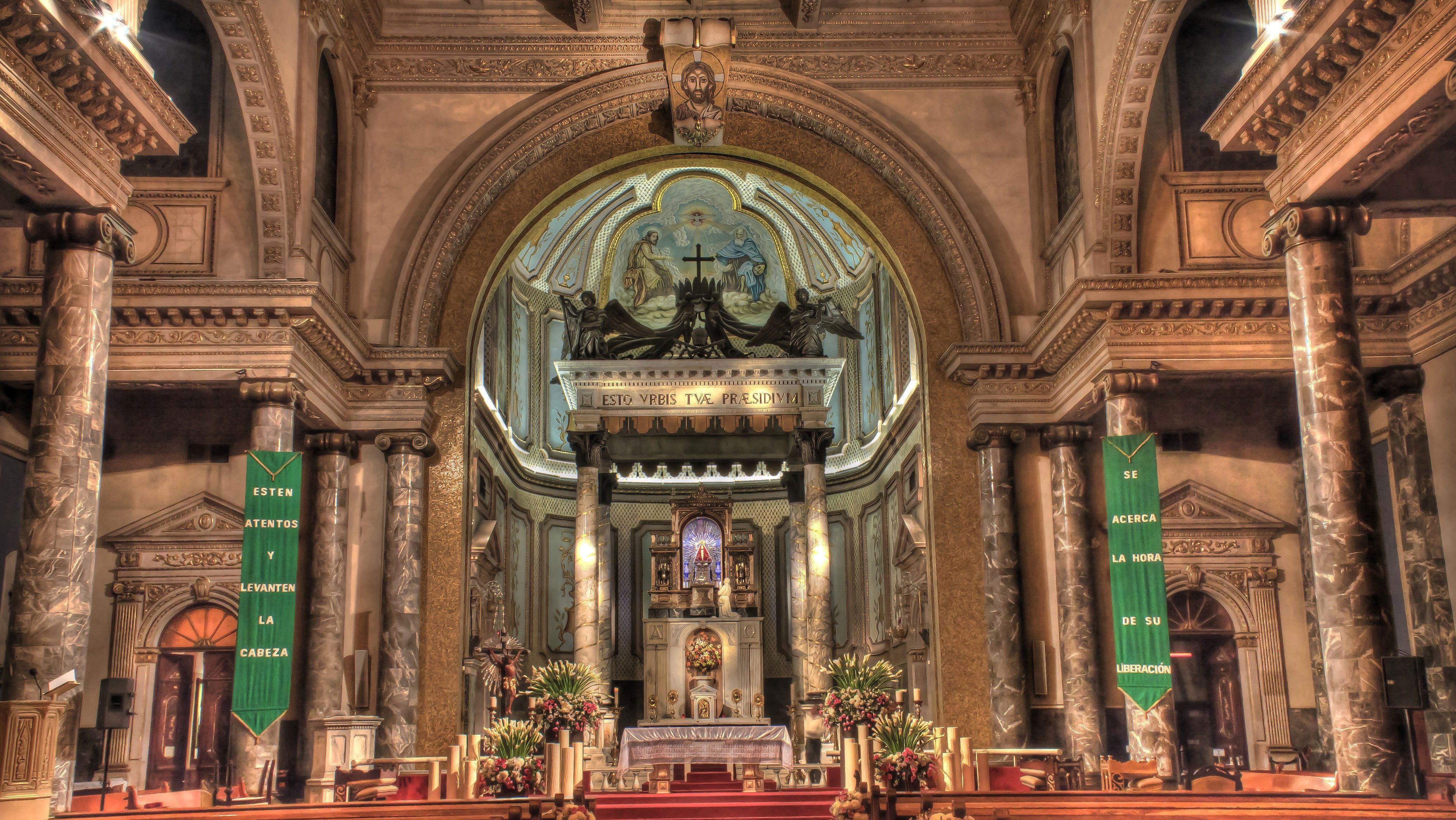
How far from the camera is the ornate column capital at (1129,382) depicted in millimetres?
14930

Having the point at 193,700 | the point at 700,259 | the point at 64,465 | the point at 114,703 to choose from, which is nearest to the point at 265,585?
the point at 114,703

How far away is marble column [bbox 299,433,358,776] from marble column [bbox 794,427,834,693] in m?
7.94

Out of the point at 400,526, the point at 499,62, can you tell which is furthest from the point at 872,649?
the point at 499,62

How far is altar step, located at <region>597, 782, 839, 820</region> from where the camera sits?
14930 millimetres

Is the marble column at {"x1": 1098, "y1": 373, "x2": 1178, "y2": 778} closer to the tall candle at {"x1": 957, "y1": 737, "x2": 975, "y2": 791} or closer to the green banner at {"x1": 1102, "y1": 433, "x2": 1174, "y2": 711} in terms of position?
the green banner at {"x1": 1102, "y1": 433, "x2": 1174, "y2": 711}

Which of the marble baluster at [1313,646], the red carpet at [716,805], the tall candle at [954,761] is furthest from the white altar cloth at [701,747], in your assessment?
the marble baluster at [1313,646]

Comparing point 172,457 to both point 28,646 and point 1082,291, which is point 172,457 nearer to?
point 28,646

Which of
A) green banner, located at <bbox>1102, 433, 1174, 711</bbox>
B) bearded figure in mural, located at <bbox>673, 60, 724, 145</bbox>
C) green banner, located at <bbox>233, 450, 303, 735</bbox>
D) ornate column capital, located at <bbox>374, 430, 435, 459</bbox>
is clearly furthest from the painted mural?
green banner, located at <bbox>233, 450, 303, 735</bbox>

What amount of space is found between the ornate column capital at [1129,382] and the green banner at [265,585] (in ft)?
30.9

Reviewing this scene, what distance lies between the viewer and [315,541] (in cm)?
1666

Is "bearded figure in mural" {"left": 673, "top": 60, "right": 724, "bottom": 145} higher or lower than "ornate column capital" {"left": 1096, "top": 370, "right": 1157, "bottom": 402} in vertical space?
higher

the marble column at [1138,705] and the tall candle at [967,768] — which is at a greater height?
the marble column at [1138,705]

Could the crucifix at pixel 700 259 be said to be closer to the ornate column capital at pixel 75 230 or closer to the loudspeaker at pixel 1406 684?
the ornate column capital at pixel 75 230

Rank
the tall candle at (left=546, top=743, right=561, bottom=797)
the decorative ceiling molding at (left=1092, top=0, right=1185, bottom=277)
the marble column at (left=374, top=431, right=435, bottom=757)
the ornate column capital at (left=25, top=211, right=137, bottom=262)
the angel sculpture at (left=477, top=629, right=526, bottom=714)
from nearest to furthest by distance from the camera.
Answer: the ornate column capital at (left=25, top=211, right=137, bottom=262) → the tall candle at (left=546, top=743, right=561, bottom=797) → the decorative ceiling molding at (left=1092, top=0, right=1185, bottom=277) → the marble column at (left=374, top=431, right=435, bottom=757) → the angel sculpture at (left=477, top=629, right=526, bottom=714)
